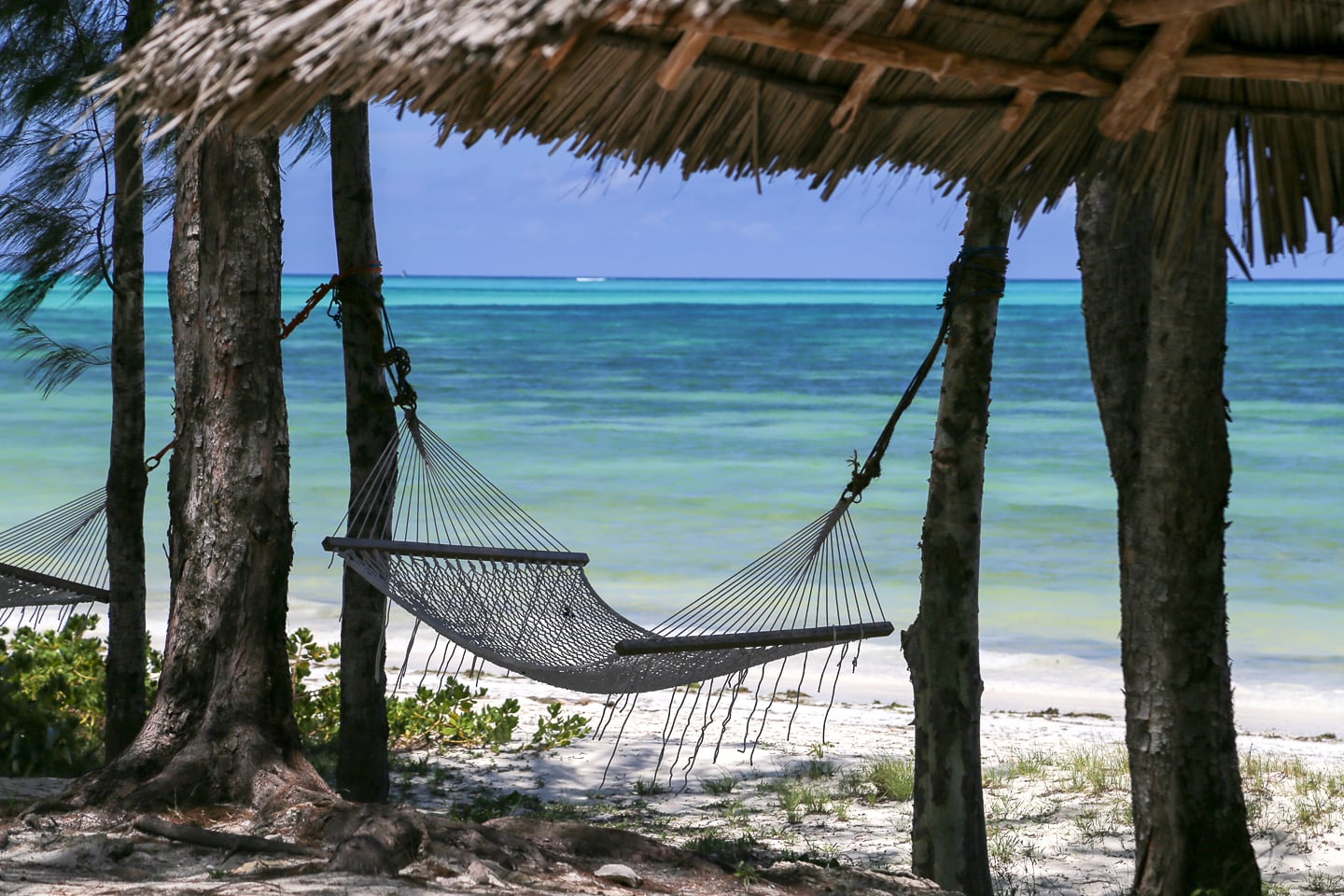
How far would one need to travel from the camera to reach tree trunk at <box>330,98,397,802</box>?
10.0ft

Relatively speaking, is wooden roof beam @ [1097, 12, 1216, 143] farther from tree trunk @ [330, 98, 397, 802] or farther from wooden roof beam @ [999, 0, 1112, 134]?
tree trunk @ [330, 98, 397, 802]

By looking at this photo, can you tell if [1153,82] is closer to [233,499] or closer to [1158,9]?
[1158,9]

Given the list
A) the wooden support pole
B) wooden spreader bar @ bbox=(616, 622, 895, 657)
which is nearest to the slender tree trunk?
wooden spreader bar @ bbox=(616, 622, 895, 657)

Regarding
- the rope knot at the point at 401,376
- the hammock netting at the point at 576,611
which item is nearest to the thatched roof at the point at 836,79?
the hammock netting at the point at 576,611

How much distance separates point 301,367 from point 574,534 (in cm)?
1322

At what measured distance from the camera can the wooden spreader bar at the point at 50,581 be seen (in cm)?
304

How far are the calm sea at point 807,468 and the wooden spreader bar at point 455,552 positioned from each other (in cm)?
292

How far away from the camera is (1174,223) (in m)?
1.82

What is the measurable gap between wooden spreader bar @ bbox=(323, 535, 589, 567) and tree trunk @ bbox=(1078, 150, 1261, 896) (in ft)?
3.43

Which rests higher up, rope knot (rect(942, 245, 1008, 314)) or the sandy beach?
rope knot (rect(942, 245, 1008, 314))

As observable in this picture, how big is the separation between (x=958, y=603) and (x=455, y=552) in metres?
0.99

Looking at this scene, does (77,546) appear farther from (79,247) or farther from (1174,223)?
(1174,223)

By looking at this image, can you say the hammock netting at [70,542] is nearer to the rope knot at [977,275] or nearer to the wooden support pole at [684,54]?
the rope knot at [977,275]

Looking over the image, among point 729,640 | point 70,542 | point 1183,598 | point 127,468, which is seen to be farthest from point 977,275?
point 70,542
